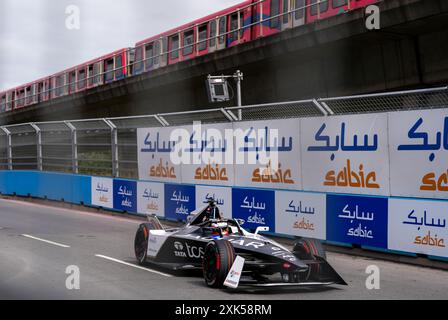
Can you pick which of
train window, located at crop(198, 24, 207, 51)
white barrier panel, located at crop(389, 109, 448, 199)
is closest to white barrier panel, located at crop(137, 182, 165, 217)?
white barrier panel, located at crop(389, 109, 448, 199)

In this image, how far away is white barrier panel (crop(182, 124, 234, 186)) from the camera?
15.2m

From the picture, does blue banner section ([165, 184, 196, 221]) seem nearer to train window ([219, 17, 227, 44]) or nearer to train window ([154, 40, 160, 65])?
train window ([219, 17, 227, 44])

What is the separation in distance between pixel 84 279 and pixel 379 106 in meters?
6.85

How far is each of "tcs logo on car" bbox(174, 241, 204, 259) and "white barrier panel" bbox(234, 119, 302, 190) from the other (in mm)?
4263

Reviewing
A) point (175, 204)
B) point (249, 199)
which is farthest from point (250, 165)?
point (175, 204)

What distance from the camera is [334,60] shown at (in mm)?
21844

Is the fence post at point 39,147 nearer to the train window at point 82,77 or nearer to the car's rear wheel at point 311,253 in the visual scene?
the train window at point 82,77

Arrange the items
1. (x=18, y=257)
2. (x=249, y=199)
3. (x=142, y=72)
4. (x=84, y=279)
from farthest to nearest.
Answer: (x=142, y=72) → (x=249, y=199) → (x=18, y=257) → (x=84, y=279)

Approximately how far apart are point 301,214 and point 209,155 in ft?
12.0

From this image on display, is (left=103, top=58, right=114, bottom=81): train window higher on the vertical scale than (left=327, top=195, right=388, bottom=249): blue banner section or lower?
higher

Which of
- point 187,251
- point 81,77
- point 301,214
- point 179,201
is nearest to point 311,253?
point 187,251

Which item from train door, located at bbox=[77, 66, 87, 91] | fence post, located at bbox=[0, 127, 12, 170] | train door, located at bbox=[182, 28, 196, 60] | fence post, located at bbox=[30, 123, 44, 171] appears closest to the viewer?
fence post, located at bbox=[30, 123, 44, 171]
